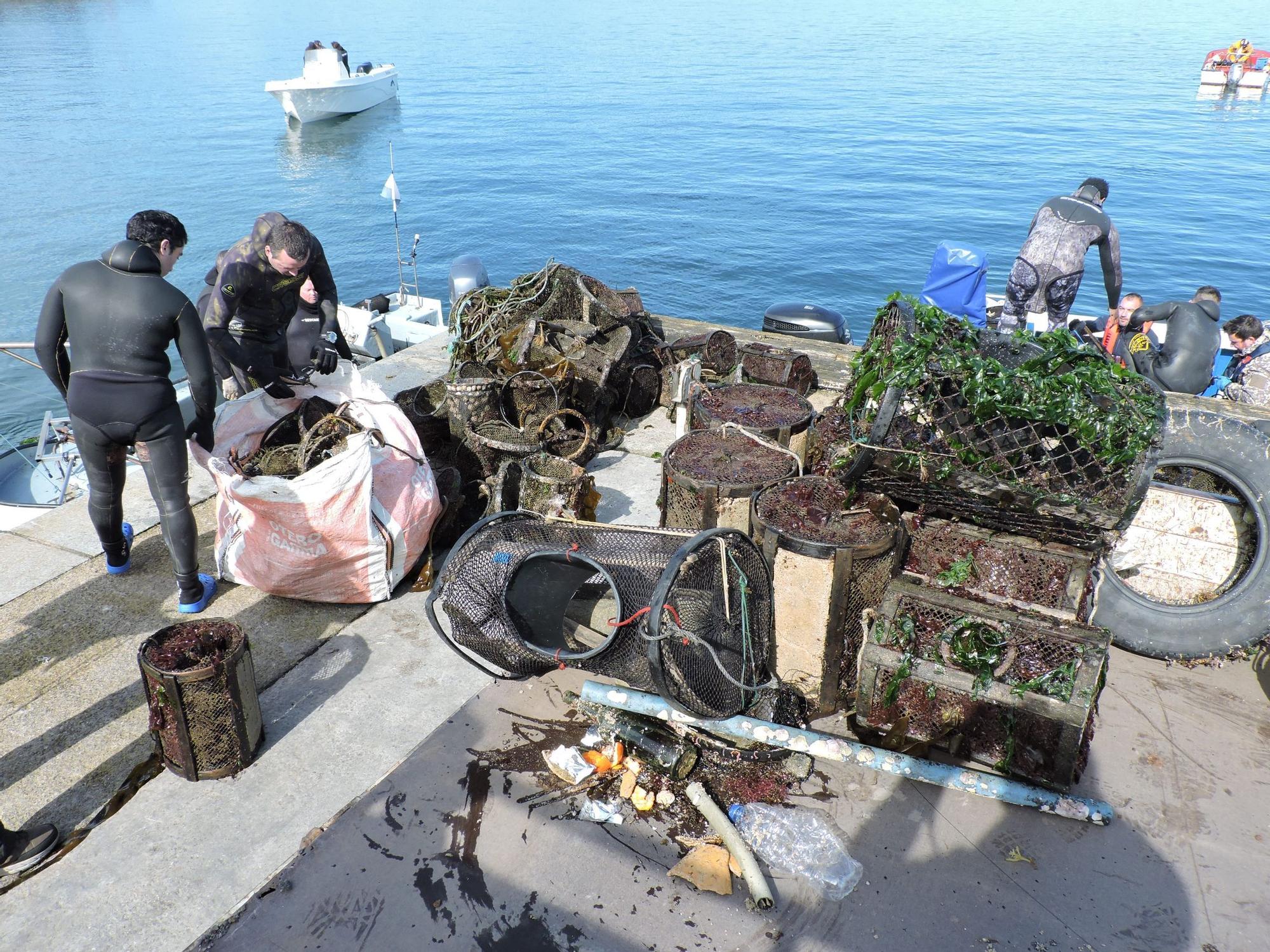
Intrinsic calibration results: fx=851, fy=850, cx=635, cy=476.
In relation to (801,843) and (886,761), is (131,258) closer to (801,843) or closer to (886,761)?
(801,843)

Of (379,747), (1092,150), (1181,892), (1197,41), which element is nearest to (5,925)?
(379,747)

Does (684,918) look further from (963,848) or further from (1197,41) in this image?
(1197,41)

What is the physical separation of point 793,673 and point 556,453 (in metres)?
2.34

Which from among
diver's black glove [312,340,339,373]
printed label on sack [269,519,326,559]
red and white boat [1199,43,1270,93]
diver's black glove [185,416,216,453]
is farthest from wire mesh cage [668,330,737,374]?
red and white boat [1199,43,1270,93]

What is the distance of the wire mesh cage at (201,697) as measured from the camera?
10.5 ft

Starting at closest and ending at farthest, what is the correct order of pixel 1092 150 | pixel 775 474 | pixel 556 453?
pixel 775 474, pixel 556 453, pixel 1092 150

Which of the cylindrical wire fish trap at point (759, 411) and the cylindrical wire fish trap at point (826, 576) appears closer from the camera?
the cylindrical wire fish trap at point (826, 576)

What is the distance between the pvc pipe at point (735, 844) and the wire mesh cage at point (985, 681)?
0.81 meters

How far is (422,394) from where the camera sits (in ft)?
19.1

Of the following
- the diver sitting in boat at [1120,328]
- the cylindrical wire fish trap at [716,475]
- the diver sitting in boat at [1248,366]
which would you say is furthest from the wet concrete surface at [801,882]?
the diver sitting in boat at [1120,328]

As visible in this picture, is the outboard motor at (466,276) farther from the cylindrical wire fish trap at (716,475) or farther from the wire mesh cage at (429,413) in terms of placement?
the cylindrical wire fish trap at (716,475)

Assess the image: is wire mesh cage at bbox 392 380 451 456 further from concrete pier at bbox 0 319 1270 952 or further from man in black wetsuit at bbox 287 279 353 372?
concrete pier at bbox 0 319 1270 952

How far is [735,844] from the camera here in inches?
122

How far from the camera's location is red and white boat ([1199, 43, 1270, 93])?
144ft
